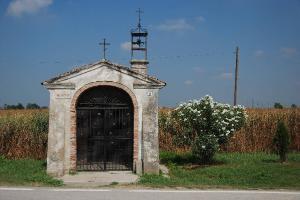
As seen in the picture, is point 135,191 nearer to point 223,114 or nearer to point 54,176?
point 54,176

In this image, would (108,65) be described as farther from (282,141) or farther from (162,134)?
(162,134)

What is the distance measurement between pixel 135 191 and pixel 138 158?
356 centimetres

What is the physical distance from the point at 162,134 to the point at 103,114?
746cm

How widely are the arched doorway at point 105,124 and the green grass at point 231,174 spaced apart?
6.94 feet

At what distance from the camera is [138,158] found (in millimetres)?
14859

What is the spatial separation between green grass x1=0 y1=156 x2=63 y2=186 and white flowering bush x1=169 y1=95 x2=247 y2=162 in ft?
20.1

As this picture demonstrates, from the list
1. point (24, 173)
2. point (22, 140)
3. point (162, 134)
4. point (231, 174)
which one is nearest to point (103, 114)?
point (24, 173)

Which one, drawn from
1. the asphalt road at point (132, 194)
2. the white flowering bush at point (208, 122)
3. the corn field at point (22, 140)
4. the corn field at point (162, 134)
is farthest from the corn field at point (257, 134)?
the asphalt road at point (132, 194)

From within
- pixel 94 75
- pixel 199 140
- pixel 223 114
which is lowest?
pixel 199 140

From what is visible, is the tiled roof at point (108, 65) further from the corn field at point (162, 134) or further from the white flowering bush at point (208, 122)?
the corn field at point (162, 134)

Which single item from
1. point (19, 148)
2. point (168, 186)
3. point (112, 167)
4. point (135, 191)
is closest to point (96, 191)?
point (135, 191)

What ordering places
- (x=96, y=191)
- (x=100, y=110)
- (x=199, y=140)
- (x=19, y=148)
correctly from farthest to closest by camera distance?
1. (x=19, y=148)
2. (x=199, y=140)
3. (x=100, y=110)
4. (x=96, y=191)

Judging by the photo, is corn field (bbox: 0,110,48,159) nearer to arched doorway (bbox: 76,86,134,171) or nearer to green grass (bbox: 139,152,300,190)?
arched doorway (bbox: 76,86,134,171)

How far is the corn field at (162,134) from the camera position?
19844 millimetres
